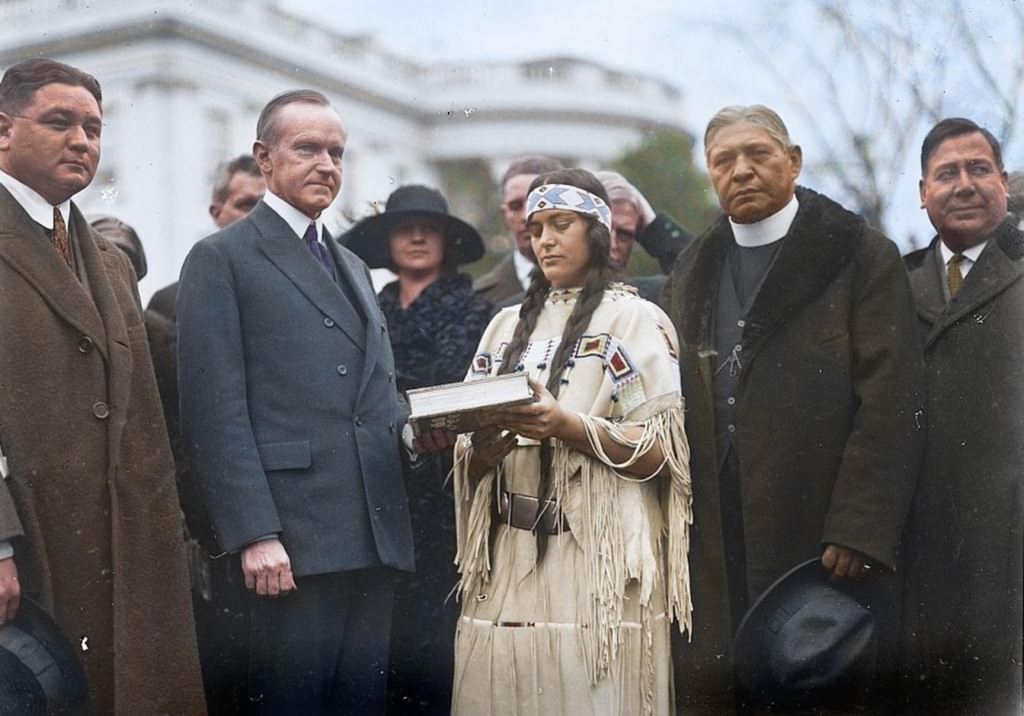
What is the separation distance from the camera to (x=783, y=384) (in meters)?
4.00

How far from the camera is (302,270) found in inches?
153

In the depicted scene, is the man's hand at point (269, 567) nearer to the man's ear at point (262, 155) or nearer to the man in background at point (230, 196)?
the man in background at point (230, 196)

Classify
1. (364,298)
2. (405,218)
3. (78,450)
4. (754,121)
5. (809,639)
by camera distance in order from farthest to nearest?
(405,218) → (754,121) → (364,298) → (809,639) → (78,450)

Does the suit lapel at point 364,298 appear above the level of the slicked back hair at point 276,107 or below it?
below

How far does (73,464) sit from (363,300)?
3.12 feet

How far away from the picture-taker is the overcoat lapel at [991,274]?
13.7 ft

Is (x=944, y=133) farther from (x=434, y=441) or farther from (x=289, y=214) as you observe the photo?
(x=289, y=214)

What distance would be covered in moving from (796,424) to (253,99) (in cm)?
194

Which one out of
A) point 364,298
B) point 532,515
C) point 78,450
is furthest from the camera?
point 364,298

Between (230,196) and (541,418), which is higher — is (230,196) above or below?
above

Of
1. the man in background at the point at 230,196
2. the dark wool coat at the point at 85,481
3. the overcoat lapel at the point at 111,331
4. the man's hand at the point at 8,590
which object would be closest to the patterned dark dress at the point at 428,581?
the man in background at the point at 230,196

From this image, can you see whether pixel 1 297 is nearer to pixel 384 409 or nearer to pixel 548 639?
pixel 384 409

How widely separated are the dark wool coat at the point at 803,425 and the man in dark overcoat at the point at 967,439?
17 centimetres

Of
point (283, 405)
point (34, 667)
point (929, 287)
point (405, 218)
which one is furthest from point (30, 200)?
point (929, 287)
